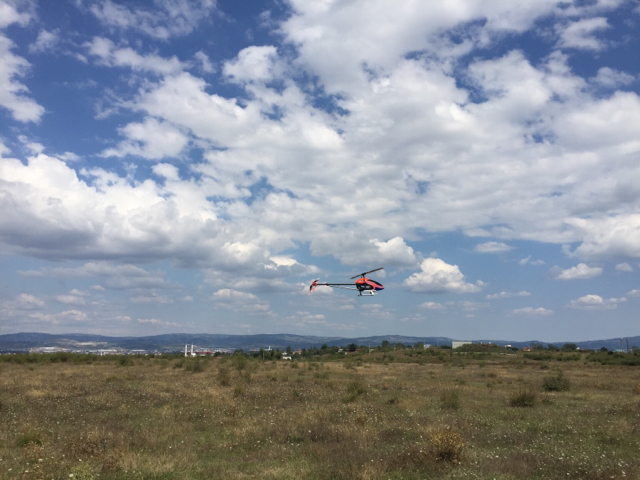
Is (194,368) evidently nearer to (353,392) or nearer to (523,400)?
(353,392)

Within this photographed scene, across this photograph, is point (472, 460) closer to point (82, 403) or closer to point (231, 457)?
point (231, 457)

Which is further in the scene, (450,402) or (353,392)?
(353,392)

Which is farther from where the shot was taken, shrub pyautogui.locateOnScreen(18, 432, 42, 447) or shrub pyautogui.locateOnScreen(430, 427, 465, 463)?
shrub pyautogui.locateOnScreen(18, 432, 42, 447)

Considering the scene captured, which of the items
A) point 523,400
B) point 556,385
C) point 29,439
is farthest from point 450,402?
point 29,439

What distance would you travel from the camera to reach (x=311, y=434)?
15422mm

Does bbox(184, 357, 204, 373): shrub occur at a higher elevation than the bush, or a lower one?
lower

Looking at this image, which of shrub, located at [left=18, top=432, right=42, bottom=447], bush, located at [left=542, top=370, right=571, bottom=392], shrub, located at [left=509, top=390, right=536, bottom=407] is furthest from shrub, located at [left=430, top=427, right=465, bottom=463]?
bush, located at [left=542, top=370, right=571, bottom=392]

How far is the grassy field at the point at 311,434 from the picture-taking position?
11.4 m

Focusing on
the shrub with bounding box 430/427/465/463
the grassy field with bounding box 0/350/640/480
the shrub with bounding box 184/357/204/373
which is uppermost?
the shrub with bounding box 430/427/465/463

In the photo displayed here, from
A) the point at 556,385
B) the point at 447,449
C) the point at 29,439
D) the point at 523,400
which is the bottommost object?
the point at 556,385

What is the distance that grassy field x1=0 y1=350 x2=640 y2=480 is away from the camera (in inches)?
447

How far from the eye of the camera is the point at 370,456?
12586 millimetres

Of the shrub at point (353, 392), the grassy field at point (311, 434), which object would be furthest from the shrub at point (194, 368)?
the shrub at point (353, 392)

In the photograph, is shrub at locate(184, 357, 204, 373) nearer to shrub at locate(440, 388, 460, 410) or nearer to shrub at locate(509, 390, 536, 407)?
shrub at locate(440, 388, 460, 410)
